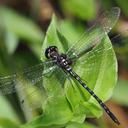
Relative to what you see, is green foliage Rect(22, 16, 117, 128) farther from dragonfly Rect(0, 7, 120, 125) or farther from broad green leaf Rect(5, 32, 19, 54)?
broad green leaf Rect(5, 32, 19, 54)

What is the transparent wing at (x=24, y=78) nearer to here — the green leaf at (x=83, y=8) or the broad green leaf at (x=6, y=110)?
the broad green leaf at (x=6, y=110)

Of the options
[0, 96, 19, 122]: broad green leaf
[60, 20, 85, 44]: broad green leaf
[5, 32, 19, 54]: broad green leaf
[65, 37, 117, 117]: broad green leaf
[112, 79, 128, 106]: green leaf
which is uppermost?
[5, 32, 19, 54]: broad green leaf

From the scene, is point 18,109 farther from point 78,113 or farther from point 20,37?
point 78,113

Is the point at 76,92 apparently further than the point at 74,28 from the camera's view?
No

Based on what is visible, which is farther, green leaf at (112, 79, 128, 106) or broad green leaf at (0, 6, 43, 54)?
broad green leaf at (0, 6, 43, 54)

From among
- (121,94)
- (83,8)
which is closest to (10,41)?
(83,8)

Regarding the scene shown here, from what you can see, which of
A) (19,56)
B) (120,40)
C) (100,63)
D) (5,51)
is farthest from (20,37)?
(100,63)

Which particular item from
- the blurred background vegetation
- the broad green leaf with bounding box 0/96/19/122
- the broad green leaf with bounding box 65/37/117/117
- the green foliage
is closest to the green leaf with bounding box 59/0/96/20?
the blurred background vegetation

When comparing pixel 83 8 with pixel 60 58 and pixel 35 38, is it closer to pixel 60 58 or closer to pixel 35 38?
pixel 35 38
